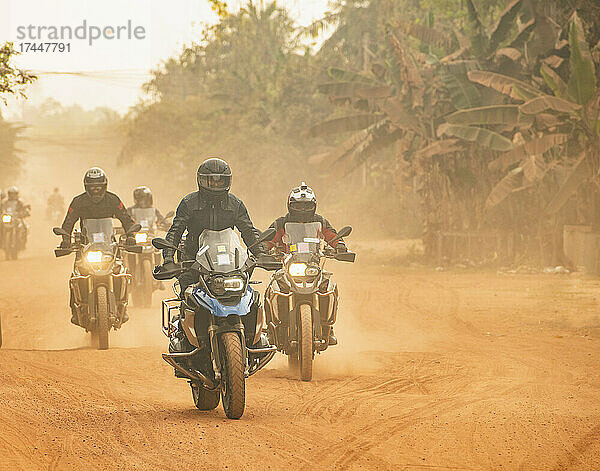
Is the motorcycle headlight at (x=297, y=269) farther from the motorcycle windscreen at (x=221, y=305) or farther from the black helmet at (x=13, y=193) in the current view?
the black helmet at (x=13, y=193)

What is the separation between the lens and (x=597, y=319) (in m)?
14.3

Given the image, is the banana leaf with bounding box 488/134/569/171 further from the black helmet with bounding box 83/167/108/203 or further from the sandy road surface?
the black helmet with bounding box 83/167/108/203

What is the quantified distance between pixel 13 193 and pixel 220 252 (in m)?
19.5

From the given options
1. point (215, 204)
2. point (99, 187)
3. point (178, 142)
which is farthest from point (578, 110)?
point (178, 142)

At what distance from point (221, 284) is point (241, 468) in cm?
150

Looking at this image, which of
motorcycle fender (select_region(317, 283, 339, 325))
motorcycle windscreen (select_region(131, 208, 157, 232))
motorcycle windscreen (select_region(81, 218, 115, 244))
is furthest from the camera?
motorcycle windscreen (select_region(131, 208, 157, 232))

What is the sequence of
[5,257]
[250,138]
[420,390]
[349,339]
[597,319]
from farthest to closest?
[250,138] → [5,257] → [597,319] → [349,339] → [420,390]

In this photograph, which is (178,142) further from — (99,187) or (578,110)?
(99,187)

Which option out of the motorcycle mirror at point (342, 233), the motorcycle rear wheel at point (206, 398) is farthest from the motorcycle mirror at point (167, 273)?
the motorcycle mirror at point (342, 233)

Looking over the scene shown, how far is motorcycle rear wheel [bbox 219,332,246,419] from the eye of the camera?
21.5ft

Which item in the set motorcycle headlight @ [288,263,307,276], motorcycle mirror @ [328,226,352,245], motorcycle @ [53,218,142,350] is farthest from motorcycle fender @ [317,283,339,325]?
motorcycle @ [53,218,142,350]

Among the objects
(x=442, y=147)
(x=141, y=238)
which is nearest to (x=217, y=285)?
(x=141, y=238)

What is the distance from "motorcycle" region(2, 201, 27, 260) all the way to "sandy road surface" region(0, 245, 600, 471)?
34.9ft

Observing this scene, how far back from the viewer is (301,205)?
377 inches
